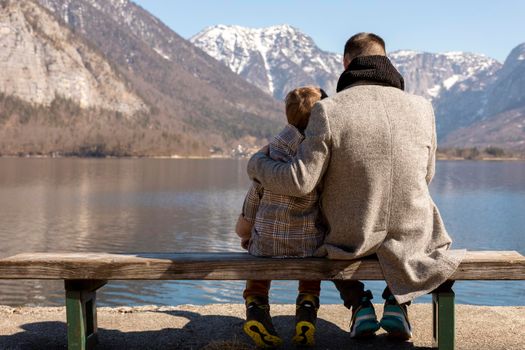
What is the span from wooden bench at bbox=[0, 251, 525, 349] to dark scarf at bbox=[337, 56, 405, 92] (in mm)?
1198

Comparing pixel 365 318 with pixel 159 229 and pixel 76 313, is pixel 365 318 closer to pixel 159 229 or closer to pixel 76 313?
pixel 76 313

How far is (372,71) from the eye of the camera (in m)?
4.90

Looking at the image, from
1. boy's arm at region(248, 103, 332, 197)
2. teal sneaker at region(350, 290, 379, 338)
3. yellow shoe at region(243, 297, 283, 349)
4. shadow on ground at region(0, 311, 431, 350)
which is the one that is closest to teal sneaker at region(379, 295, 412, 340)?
teal sneaker at region(350, 290, 379, 338)

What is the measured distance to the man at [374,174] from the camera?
475cm

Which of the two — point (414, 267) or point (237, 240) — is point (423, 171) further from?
point (237, 240)

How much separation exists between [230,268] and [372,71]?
162 cm

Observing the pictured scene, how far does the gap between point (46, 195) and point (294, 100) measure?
1897 inches

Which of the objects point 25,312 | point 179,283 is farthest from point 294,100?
point 179,283

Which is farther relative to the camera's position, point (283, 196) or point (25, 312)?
point (25, 312)

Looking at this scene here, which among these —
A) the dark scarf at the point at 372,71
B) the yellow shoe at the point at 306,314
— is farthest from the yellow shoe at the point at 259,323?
the dark scarf at the point at 372,71

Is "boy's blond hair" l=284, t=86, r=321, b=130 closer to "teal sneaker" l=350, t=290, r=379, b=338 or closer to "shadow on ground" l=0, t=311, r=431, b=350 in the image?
"teal sneaker" l=350, t=290, r=379, b=338

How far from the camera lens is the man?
4.75 meters

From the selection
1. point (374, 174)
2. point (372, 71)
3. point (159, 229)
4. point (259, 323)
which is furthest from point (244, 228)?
point (159, 229)

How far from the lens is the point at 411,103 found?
486 cm
